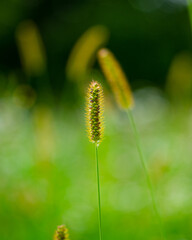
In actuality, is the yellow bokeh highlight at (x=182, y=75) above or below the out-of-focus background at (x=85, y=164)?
above

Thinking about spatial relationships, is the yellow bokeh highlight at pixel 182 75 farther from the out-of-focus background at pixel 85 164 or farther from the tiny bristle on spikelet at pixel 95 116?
the tiny bristle on spikelet at pixel 95 116

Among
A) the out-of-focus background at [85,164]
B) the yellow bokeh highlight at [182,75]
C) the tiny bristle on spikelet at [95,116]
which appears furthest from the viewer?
the yellow bokeh highlight at [182,75]

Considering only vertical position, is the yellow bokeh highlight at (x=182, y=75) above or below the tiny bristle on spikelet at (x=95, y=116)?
above

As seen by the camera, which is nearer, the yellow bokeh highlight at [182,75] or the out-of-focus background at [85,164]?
the out-of-focus background at [85,164]

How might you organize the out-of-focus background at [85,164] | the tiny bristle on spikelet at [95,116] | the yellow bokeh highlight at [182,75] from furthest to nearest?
1. the yellow bokeh highlight at [182,75]
2. the out-of-focus background at [85,164]
3. the tiny bristle on spikelet at [95,116]

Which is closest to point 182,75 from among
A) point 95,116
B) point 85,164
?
point 85,164

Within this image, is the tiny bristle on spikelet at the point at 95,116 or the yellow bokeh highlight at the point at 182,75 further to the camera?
the yellow bokeh highlight at the point at 182,75

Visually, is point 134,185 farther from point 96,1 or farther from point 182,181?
point 96,1

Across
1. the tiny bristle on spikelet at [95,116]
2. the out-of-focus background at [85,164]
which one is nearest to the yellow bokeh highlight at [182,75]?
the out-of-focus background at [85,164]

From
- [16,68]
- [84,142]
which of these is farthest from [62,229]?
[16,68]

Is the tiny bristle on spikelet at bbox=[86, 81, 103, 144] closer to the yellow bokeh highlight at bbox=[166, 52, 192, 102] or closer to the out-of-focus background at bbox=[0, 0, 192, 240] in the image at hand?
the out-of-focus background at bbox=[0, 0, 192, 240]

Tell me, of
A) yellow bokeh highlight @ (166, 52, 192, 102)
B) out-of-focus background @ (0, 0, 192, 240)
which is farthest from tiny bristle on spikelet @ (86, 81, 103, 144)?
yellow bokeh highlight @ (166, 52, 192, 102)
